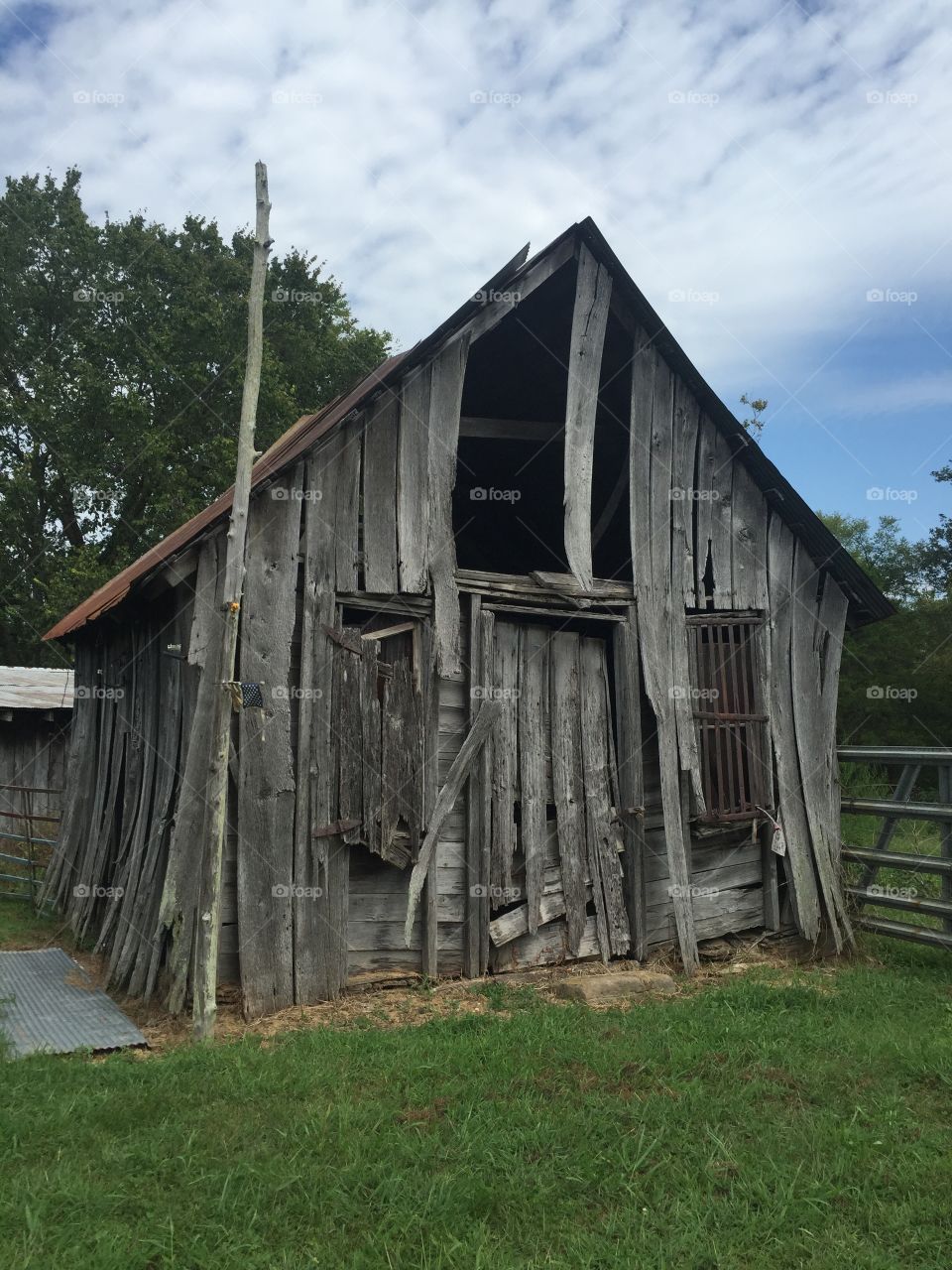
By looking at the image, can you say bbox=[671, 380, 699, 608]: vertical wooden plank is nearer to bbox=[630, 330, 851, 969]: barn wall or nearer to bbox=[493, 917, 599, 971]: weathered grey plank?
bbox=[630, 330, 851, 969]: barn wall

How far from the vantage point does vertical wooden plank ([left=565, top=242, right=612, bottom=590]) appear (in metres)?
8.30

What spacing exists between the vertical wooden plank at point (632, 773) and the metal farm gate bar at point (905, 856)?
2214mm

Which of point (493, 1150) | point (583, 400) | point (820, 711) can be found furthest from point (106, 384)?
point (493, 1150)

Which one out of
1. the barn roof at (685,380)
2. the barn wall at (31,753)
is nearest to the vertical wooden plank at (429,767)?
the barn roof at (685,380)

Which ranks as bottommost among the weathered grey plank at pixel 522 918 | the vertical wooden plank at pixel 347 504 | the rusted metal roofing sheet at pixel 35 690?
the weathered grey plank at pixel 522 918

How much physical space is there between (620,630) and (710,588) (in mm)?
1086

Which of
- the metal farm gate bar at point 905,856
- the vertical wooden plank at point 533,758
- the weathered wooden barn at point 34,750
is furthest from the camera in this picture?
the weathered wooden barn at point 34,750

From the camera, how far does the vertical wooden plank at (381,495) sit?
24.1ft

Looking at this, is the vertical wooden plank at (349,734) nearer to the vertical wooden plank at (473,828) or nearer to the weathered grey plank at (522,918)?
the vertical wooden plank at (473,828)

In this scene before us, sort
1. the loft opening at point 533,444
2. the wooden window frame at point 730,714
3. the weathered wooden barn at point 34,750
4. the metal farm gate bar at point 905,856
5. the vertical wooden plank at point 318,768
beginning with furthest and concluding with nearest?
the weathered wooden barn at point 34,750
the loft opening at point 533,444
the wooden window frame at point 730,714
the metal farm gate bar at point 905,856
the vertical wooden plank at point 318,768

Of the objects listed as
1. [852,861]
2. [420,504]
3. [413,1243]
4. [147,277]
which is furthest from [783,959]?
[147,277]

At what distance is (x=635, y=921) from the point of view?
8.31 m

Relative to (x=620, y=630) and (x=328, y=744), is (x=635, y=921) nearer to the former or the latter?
(x=620, y=630)

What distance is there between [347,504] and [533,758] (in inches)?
104
